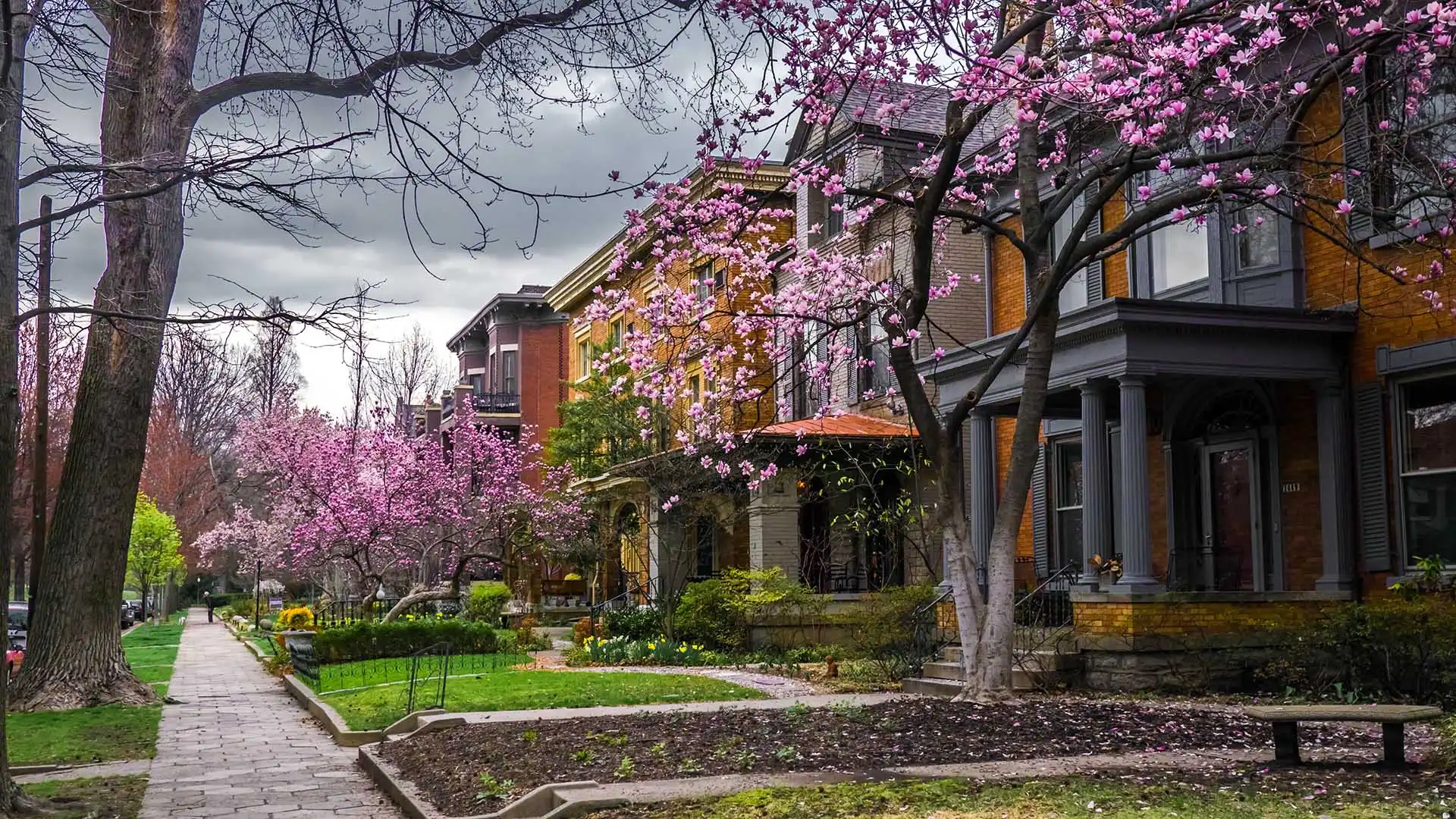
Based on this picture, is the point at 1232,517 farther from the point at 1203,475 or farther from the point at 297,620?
the point at 297,620

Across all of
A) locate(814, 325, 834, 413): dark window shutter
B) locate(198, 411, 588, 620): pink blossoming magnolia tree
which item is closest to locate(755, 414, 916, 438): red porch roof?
locate(814, 325, 834, 413): dark window shutter

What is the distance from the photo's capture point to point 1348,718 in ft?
29.8

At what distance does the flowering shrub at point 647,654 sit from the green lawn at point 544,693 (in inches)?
99.0

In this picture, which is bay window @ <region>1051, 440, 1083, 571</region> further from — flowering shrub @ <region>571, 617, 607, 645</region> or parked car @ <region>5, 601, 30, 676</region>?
parked car @ <region>5, 601, 30, 676</region>

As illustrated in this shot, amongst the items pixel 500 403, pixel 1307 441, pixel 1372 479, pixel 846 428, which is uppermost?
pixel 500 403

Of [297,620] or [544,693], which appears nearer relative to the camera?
[544,693]

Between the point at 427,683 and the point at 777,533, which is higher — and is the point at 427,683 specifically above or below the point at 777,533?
below

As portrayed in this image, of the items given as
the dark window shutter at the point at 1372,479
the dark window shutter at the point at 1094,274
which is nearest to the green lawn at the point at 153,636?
the dark window shutter at the point at 1094,274

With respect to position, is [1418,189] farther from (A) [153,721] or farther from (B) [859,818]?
(A) [153,721]

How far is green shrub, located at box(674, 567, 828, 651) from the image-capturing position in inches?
903

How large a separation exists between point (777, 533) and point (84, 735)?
14279mm

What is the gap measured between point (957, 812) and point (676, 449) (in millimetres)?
17940

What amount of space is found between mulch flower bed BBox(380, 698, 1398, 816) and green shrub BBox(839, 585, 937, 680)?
4.51 metres

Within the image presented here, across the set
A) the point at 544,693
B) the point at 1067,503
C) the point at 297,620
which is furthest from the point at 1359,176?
the point at 297,620
